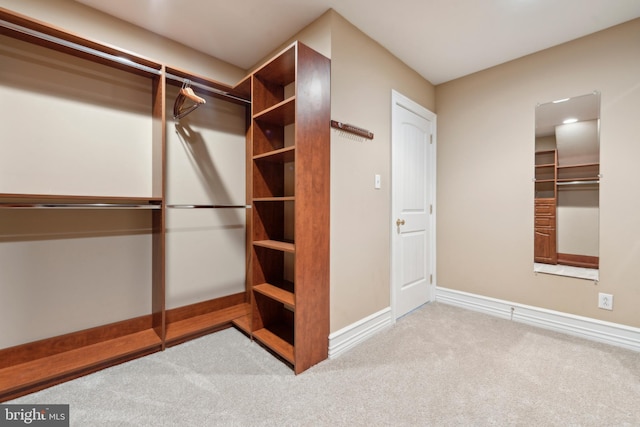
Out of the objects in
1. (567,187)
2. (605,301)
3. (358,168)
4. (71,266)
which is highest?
(358,168)

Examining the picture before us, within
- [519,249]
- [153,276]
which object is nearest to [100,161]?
[153,276]

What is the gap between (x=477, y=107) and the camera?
2.80 meters

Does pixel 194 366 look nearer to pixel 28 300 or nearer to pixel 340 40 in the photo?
pixel 28 300

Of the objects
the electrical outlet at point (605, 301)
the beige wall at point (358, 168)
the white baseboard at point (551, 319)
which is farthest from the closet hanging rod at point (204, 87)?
the electrical outlet at point (605, 301)

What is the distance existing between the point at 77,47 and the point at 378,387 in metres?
2.84

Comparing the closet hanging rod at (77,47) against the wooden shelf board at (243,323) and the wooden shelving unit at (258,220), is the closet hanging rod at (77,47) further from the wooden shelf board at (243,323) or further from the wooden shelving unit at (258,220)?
the wooden shelf board at (243,323)

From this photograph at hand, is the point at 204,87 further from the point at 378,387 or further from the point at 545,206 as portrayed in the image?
the point at 545,206

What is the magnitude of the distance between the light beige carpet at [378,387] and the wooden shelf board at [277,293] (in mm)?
443

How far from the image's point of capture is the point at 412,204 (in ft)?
9.03

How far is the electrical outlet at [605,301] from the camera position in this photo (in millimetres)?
2127

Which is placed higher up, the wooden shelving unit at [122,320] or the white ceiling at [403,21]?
the white ceiling at [403,21]

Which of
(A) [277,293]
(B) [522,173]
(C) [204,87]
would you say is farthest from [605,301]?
(C) [204,87]

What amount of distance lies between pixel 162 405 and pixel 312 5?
106 inches
